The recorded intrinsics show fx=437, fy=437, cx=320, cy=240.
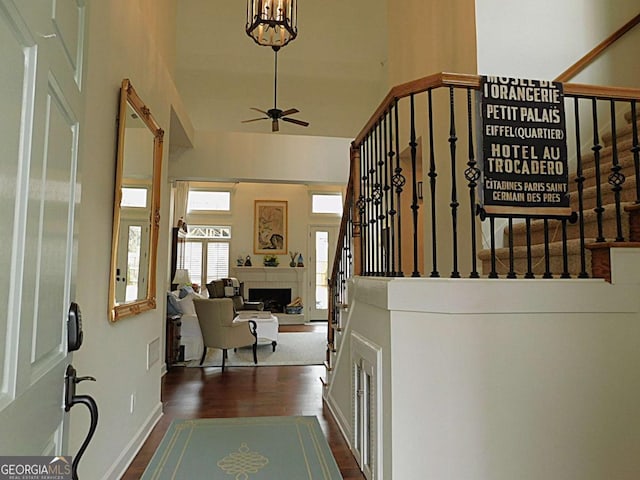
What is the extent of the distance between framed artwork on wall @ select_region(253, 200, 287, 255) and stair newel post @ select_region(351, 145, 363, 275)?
8.30 m

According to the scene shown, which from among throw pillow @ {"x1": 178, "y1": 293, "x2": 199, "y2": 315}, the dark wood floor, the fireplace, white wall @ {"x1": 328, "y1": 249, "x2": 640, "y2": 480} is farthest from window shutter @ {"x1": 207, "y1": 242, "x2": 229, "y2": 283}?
white wall @ {"x1": 328, "y1": 249, "x2": 640, "y2": 480}

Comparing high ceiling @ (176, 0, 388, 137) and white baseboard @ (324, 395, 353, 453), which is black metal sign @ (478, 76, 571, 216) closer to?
white baseboard @ (324, 395, 353, 453)

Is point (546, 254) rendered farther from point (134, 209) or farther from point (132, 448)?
point (132, 448)

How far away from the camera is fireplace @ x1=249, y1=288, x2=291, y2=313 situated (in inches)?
456

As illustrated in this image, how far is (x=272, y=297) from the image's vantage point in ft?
38.3

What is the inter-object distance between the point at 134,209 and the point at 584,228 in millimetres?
2921

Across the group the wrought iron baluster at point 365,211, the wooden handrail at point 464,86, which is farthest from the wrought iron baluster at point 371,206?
the wooden handrail at point 464,86

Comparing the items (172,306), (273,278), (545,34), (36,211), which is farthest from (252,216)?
(36,211)

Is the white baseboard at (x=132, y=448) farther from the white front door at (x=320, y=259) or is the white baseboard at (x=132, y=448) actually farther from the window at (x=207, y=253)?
the white front door at (x=320, y=259)

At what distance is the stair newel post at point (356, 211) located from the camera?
3.30m

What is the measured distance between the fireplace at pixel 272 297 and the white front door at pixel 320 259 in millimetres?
665

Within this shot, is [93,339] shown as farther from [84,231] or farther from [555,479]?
[555,479]

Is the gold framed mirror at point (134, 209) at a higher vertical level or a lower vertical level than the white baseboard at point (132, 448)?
higher

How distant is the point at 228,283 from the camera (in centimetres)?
1006
